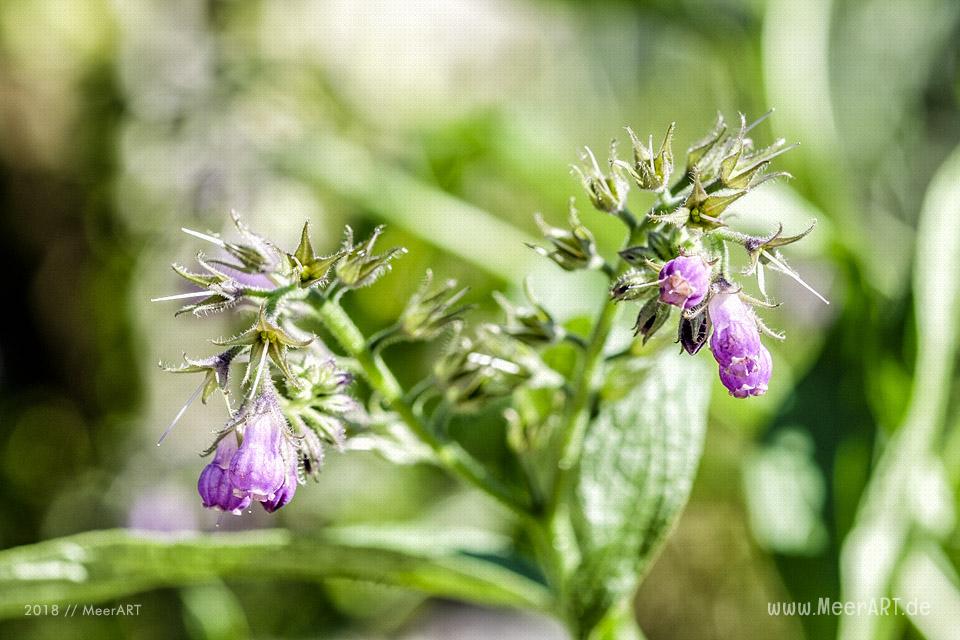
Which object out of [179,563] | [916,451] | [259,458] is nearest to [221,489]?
[259,458]

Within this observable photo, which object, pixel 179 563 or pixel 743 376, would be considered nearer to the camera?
pixel 743 376

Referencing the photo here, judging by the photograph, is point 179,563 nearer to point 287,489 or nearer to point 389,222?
point 287,489

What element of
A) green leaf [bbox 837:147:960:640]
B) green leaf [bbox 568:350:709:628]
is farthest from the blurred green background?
green leaf [bbox 568:350:709:628]

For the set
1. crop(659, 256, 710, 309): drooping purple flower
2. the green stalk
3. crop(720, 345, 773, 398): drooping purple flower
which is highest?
crop(659, 256, 710, 309): drooping purple flower

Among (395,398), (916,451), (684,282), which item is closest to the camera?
(684,282)

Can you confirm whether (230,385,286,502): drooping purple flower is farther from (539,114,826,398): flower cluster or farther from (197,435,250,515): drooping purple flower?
(539,114,826,398): flower cluster

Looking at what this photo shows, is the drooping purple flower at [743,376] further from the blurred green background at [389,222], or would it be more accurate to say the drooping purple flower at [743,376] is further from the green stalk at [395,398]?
the blurred green background at [389,222]
